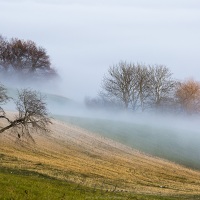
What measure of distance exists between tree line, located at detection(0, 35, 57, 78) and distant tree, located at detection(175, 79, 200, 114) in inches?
1852

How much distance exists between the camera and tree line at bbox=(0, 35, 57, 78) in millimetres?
133625

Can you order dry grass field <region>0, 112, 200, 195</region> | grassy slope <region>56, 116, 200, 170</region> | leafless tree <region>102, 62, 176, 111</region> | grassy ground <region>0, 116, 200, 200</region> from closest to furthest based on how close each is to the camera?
grassy ground <region>0, 116, 200, 200</region>, dry grass field <region>0, 112, 200, 195</region>, grassy slope <region>56, 116, 200, 170</region>, leafless tree <region>102, 62, 176, 111</region>

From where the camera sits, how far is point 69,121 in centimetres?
8300

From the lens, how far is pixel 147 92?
110 m

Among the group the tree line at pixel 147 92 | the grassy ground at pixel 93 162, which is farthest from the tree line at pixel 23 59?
the grassy ground at pixel 93 162

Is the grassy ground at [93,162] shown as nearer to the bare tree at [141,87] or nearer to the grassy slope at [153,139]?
the grassy slope at [153,139]

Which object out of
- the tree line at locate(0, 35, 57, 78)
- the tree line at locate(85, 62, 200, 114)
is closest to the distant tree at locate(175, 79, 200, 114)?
the tree line at locate(85, 62, 200, 114)

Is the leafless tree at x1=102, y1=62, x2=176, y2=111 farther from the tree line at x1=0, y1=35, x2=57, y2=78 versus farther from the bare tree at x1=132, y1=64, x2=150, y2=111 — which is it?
the tree line at x1=0, y1=35, x2=57, y2=78

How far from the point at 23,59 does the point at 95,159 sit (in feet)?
291

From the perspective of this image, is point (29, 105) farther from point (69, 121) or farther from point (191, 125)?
point (191, 125)

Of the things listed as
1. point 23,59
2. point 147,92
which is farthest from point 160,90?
point 23,59

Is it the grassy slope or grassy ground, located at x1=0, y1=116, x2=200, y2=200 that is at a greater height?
the grassy slope

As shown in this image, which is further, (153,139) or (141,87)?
(141,87)

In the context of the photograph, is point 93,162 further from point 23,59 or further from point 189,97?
point 23,59
